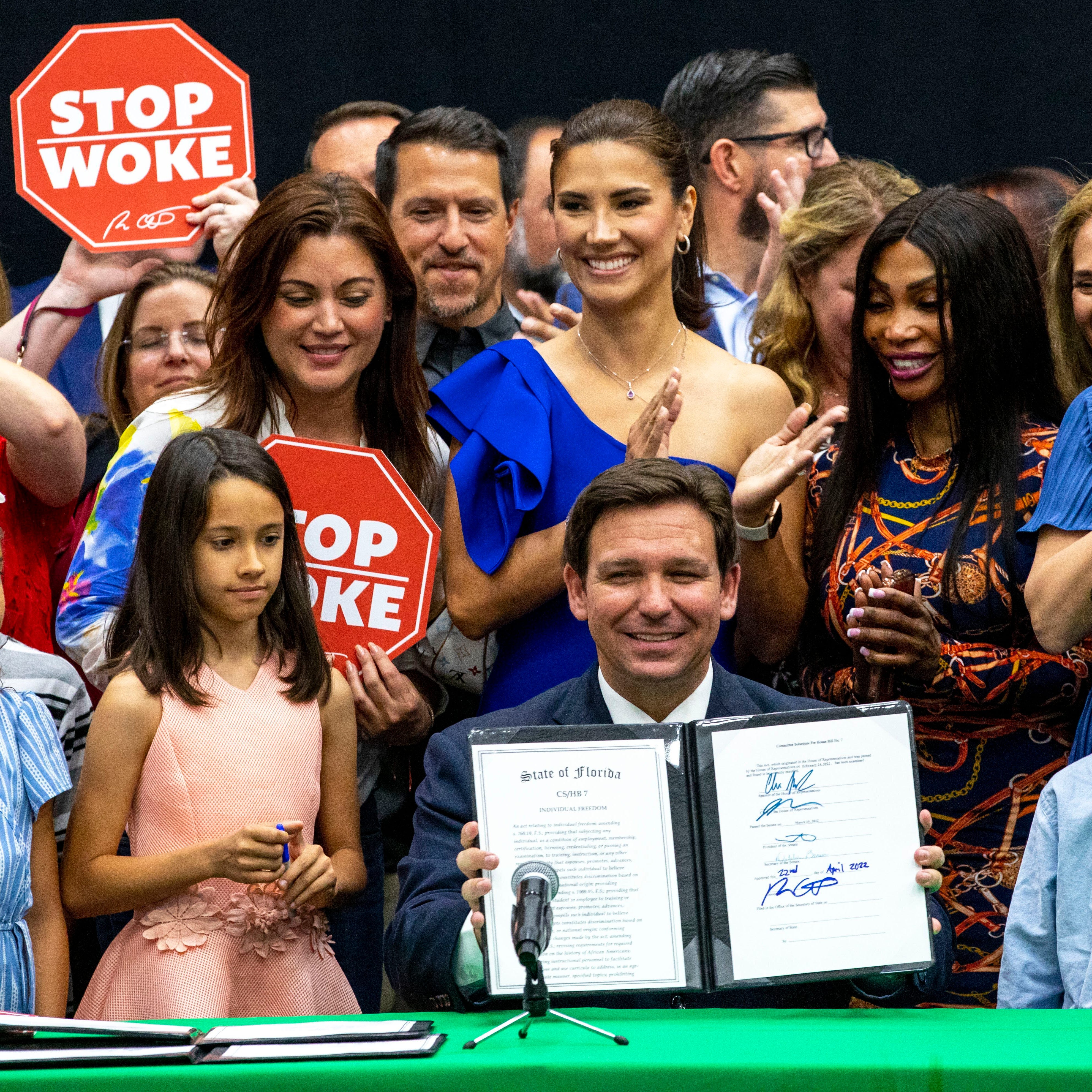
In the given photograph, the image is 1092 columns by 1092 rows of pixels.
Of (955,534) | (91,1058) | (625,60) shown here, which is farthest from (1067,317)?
(625,60)

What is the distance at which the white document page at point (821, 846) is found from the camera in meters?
2.00

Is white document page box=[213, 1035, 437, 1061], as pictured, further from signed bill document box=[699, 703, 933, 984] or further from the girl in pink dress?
the girl in pink dress

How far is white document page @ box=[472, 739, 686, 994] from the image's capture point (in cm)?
196

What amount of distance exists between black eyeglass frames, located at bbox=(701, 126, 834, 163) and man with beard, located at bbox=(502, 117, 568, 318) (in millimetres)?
744

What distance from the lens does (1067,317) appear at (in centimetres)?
308

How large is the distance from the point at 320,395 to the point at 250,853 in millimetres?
1115

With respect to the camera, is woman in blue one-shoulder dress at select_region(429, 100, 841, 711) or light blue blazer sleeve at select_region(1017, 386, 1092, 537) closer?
light blue blazer sleeve at select_region(1017, 386, 1092, 537)

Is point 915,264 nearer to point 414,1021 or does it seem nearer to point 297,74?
point 414,1021

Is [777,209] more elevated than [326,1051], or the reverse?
[777,209]

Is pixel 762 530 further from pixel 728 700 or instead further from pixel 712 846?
pixel 712 846

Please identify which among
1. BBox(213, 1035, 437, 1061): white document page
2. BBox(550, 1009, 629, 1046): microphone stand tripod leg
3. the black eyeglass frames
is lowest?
BBox(550, 1009, 629, 1046): microphone stand tripod leg

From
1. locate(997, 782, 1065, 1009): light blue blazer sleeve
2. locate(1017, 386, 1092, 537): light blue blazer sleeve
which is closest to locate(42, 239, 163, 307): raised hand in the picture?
locate(1017, 386, 1092, 537): light blue blazer sleeve

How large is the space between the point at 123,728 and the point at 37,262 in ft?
9.45

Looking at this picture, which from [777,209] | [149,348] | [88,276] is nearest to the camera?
[88,276]
